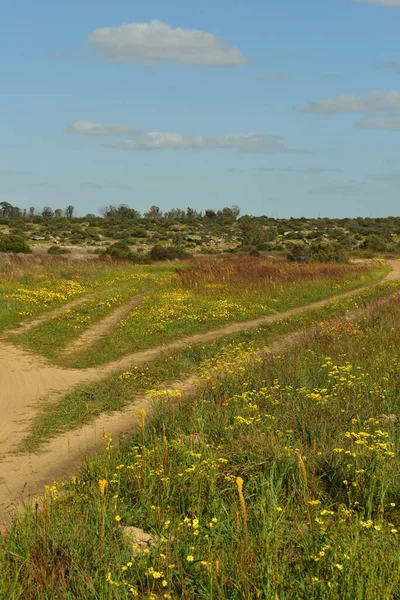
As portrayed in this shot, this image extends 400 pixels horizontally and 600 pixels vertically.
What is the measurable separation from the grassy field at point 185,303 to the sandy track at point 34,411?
544mm

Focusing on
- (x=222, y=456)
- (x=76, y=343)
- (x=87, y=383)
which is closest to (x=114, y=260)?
(x=76, y=343)

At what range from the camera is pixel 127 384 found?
10.1m

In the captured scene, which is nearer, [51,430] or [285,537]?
[285,537]

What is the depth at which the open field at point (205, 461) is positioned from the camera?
3.71m

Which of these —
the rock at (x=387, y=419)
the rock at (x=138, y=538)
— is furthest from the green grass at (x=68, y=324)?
the rock at (x=138, y=538)

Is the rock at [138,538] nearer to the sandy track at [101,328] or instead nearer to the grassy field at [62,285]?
the sandy track at [101,328]

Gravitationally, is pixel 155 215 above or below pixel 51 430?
above

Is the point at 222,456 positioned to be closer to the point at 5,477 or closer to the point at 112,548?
the point at 112,548

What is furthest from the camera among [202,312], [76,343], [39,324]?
[202,312]

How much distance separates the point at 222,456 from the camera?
569cm

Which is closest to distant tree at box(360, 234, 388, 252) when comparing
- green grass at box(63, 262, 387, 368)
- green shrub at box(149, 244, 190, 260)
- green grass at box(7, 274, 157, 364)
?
green shrub at box(149, 244, 190, 260)

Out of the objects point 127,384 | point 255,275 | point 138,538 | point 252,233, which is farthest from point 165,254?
point 138,538

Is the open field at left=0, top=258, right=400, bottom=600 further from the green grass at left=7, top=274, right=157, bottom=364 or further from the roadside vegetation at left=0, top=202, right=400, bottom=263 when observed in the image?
the roadside vegetation at left=0, top=202, right=400, bottom=263

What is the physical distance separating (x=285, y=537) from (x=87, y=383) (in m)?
6.85
